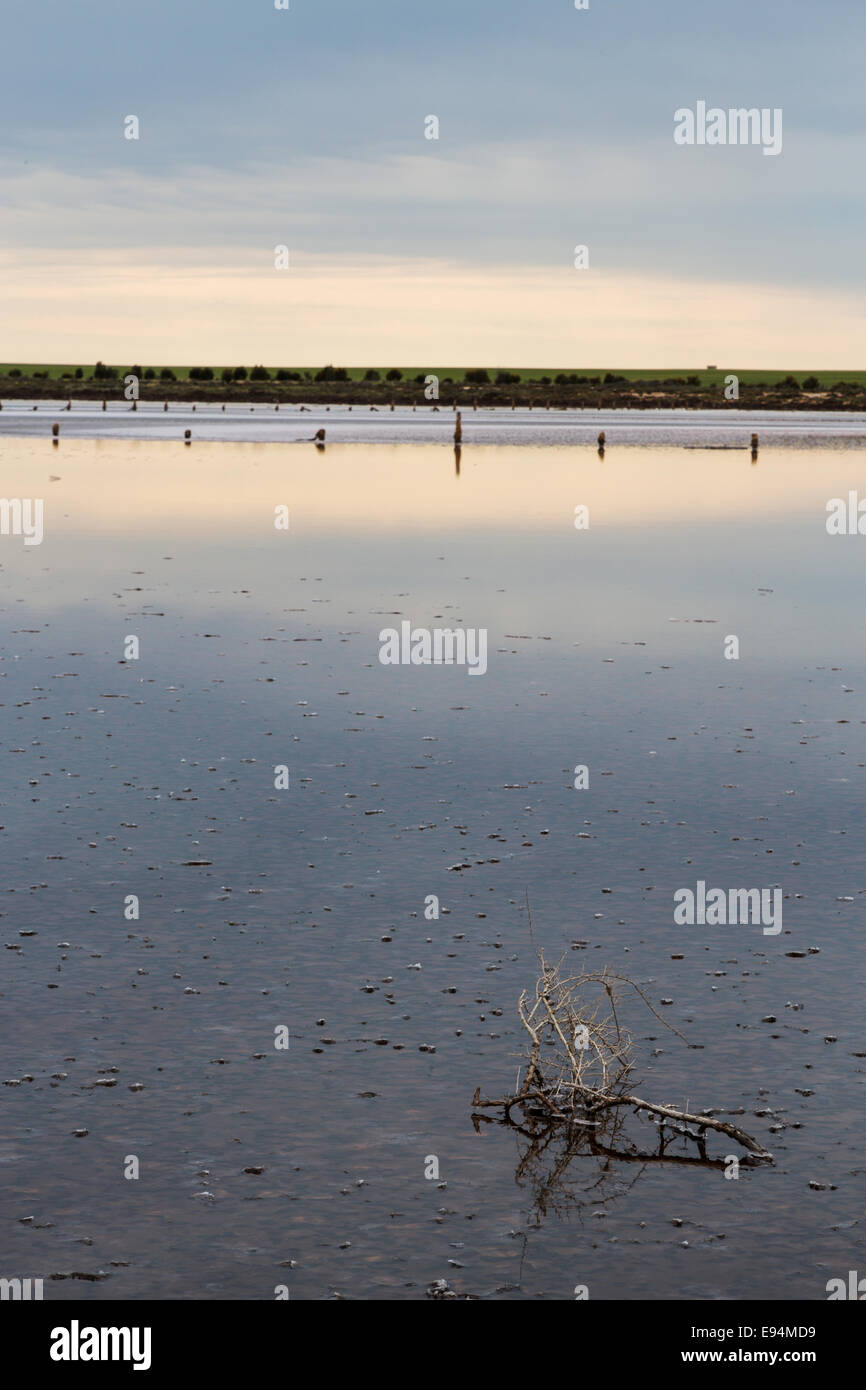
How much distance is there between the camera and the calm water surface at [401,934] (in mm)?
10398

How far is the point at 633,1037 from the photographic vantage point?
13.4m

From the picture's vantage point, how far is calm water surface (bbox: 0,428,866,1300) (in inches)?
409

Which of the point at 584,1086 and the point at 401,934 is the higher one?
the point at 401,934

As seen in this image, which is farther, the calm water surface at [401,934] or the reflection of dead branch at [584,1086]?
the reflection of dead branch at [584,1086]

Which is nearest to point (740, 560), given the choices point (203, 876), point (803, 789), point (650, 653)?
point (650, 653)

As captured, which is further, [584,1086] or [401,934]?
[401,934]

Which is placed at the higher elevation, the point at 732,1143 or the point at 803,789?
the point at 803,789

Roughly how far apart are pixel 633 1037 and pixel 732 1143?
1838 millimetres

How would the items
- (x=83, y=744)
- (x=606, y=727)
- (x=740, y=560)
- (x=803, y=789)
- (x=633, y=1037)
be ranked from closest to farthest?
(x=633, y=1037) → (x=803, y=789) → (x=83, y=744) → (x=606, y=727) → (x=740, y=560)

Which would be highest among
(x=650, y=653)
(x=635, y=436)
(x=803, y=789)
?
(x=635, y=436)

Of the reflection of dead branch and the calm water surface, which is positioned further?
the reflection of dead branch

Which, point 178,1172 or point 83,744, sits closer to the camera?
point 178,1172

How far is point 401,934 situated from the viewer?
51.2ft
